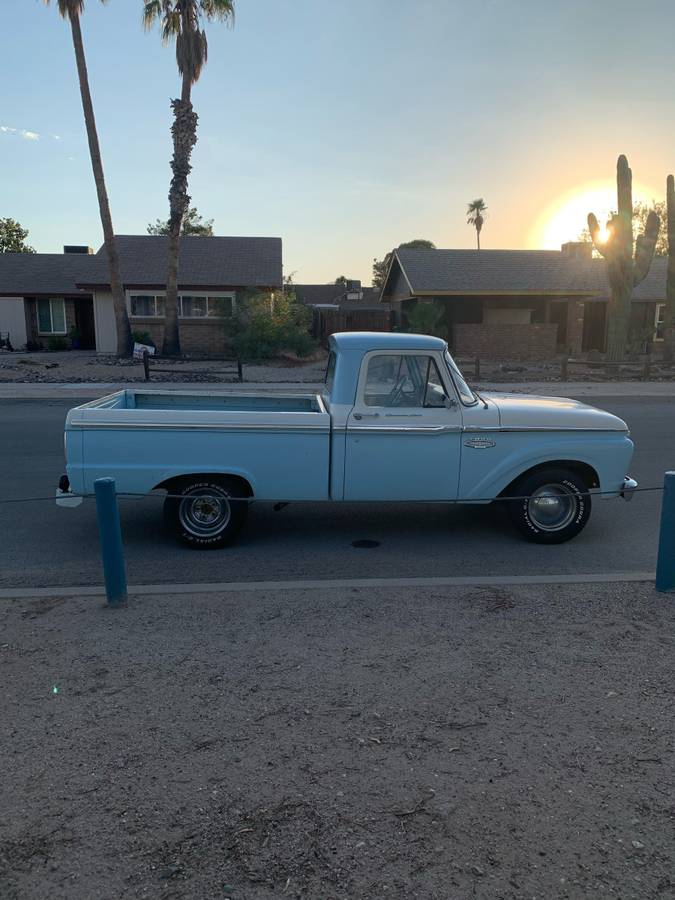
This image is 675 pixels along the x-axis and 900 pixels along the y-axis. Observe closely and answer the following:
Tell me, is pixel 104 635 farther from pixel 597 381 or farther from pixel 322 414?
pixel 597 381

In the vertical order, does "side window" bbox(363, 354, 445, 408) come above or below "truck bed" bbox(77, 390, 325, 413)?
above

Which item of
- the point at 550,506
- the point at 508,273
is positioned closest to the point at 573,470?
the point at 550,506

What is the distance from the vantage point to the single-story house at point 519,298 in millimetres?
29578

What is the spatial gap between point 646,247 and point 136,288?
19328 mm

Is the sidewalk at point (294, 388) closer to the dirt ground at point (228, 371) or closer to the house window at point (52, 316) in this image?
the dirt ground at point (228, 371)

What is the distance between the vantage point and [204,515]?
6.45m

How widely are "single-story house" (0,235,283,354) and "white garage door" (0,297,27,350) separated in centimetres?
5

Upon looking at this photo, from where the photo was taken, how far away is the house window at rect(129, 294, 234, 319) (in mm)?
29984

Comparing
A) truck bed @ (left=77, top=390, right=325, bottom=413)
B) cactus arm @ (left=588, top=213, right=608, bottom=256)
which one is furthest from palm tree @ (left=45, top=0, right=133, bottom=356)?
truck bed @ (left=77, top=390, right=325, bottom=413)

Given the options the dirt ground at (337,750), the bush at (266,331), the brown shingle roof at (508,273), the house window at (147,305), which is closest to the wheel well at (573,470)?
the dirt ground at (337,750)

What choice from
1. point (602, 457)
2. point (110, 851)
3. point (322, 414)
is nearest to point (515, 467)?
point (602, 457)

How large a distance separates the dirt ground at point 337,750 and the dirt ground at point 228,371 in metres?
16.4

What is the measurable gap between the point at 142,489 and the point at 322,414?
1.64m

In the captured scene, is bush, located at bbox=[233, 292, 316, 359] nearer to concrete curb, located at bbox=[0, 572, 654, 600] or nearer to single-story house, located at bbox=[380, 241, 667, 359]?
single-story house, located at bbox=[380, 241, 667, 359]
